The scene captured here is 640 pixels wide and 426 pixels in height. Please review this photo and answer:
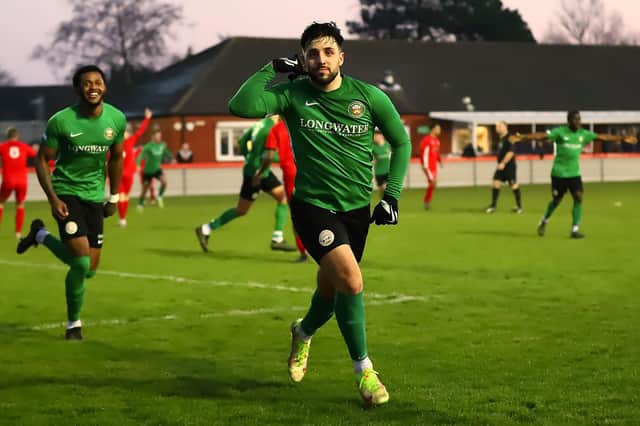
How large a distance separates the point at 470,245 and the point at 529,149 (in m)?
38.9

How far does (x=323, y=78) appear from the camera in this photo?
686cm

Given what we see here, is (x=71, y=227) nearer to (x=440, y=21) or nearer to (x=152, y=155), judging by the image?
(x=152, y=155)

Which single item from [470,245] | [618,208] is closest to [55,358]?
[470,245]

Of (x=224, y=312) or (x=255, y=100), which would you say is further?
(x=224, y=312)

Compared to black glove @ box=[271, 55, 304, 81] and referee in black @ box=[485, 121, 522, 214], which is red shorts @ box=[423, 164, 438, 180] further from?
black glove @ box=[271, 55, 304, 81]

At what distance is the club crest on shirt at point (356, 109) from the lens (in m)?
6.97

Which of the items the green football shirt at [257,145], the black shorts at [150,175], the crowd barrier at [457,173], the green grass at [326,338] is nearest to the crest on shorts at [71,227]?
the green grass at [326,338]

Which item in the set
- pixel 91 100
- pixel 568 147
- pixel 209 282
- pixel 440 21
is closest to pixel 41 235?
pixel 91 100

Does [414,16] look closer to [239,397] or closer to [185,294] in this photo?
[185,294]

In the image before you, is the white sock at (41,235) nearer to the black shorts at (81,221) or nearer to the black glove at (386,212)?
the black shorts at (81,221)

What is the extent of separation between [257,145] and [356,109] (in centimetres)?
974

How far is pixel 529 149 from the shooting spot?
56875 millimetres

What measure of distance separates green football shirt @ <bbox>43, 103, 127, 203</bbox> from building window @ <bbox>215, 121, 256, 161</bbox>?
46.8 m

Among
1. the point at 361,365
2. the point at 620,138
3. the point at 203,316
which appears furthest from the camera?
the point at 620,138
